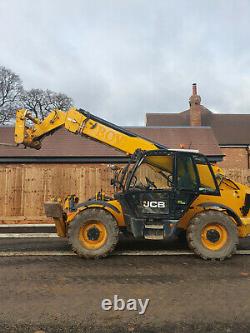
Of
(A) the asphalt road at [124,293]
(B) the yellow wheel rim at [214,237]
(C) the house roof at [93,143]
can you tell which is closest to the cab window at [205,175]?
(B) the yellow wheel rim at [214,237]

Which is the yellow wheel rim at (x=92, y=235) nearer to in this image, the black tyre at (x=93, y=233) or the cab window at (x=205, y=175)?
the black tyre at (x=93, y=233)

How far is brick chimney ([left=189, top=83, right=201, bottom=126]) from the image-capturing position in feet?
108

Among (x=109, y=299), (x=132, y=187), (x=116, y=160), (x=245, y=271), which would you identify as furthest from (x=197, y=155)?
(x=116, y=160)

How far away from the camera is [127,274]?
574 cm

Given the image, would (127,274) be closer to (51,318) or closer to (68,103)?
(51,318)

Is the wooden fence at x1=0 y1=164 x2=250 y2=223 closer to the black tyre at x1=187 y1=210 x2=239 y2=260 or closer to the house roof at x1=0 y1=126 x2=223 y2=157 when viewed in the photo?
the house roof at x1=0 y1=126 x2=223 y2=157

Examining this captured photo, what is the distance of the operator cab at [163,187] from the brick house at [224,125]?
19.8 m

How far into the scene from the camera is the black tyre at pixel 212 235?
21.8 ft

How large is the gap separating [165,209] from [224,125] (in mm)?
31571

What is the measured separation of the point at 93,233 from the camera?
22.4 ft

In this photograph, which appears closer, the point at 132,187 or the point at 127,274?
the point at 127,274

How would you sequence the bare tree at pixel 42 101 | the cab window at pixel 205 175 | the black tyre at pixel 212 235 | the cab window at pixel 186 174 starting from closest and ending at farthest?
the black tyre at pixel 212 235, the cab window at pixel 186 174, the cab window at pixel 205 175, the bare tree at pixel 42 101

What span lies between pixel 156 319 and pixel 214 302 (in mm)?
1011

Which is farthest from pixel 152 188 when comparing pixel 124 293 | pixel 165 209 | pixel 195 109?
pixel 195 109
